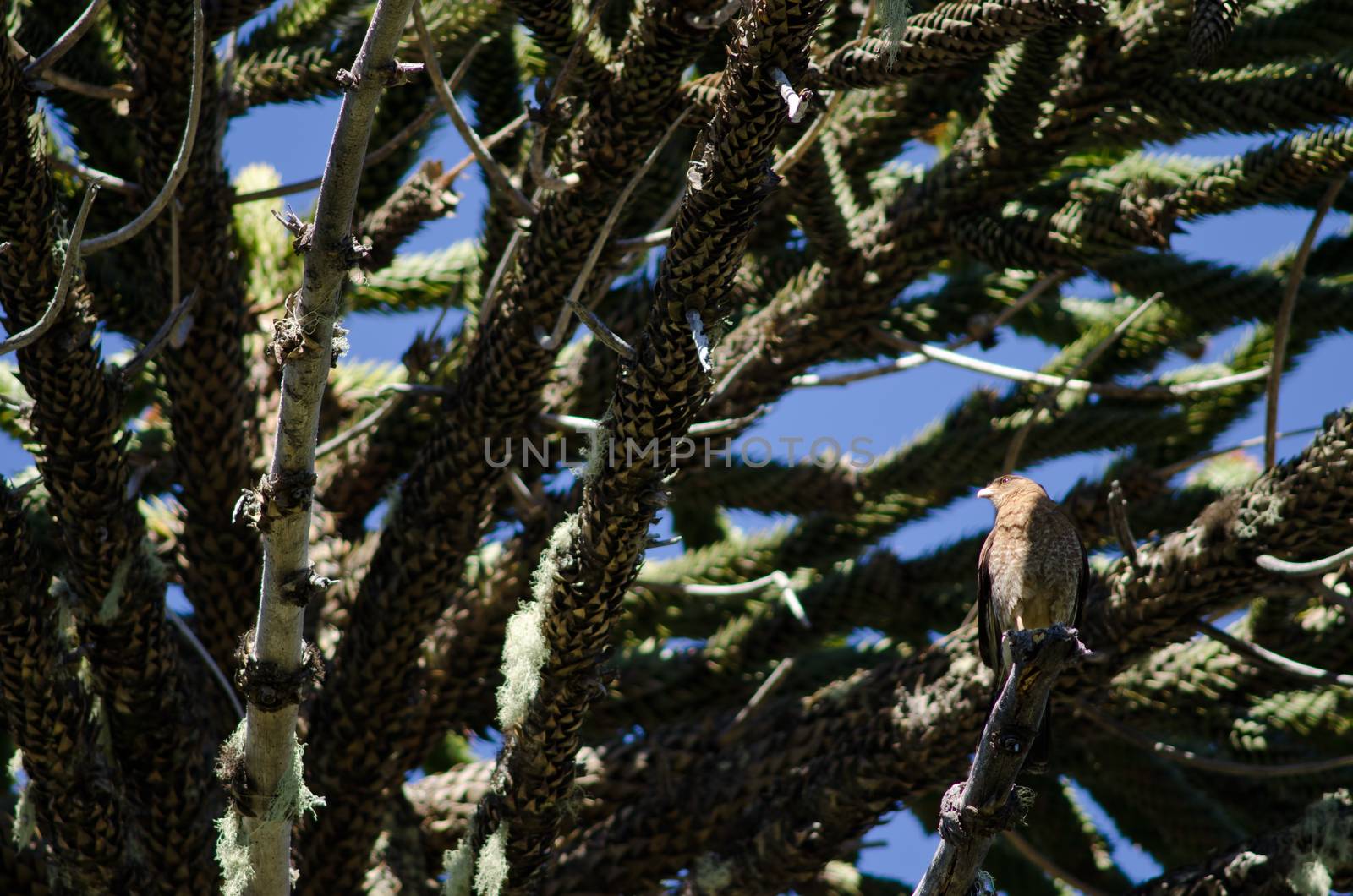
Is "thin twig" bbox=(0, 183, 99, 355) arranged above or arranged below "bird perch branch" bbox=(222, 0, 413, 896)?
above

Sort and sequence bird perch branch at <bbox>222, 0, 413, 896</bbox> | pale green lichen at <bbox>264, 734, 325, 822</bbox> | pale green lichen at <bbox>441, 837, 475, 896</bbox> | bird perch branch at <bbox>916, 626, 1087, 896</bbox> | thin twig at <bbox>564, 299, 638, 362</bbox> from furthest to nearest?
pale green lichen at <bbox>441, 837, 475, 896</bbox> < pale green lichen at <bbox>264, 734, 325, 822</bbox> < thin twig at <bbox>564, 299, 638, 362</bbox> < bird perch branch at <bbox>916, 626, 1087, 896</bbox> < bird perch branch at <bbox>222, 0, 413, 896</bbox>

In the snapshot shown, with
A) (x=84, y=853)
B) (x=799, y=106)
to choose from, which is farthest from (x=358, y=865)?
(x=799, y=106)

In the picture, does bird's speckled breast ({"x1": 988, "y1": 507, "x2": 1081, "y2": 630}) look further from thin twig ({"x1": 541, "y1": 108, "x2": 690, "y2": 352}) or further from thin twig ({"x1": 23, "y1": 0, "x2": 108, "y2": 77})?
thin twig ({"x1": 23, "y1": 0, "x2": 108, "y2": 77})

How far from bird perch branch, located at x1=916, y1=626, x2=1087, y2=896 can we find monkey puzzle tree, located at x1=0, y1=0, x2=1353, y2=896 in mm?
869

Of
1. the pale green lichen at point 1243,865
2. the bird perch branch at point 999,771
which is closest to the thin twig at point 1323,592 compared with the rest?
the pale green lichen at point 1243,865

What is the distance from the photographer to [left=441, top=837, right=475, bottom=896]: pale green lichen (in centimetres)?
338

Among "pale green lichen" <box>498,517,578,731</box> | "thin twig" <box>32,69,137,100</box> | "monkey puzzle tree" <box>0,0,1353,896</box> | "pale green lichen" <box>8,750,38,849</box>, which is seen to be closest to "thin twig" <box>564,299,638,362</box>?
"monkey puzzle tree" <box>0,0,1353,896</box>

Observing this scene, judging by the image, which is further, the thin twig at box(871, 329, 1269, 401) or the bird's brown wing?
the thin twig at box(871, 329, 1269, 401)

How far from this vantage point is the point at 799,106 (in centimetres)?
243

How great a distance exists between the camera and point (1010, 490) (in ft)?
13.6

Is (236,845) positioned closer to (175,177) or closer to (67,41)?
(175,177)

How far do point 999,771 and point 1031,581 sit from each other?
102cm

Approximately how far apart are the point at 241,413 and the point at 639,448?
187 centimetres

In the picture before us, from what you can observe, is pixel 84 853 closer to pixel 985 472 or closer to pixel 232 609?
pixel 232 609
